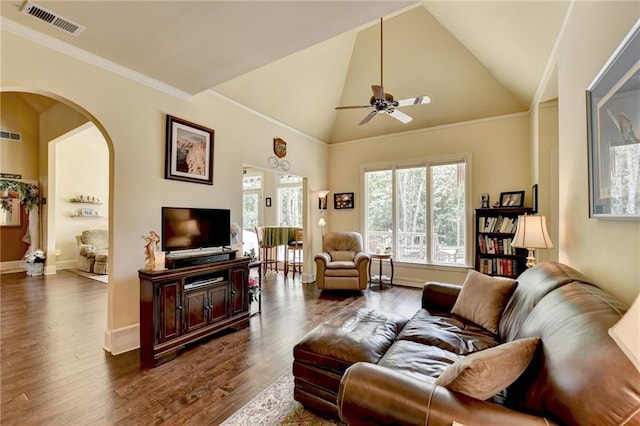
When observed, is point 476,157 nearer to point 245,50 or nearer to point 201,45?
point 245,50

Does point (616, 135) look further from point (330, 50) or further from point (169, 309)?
point (330, 50)

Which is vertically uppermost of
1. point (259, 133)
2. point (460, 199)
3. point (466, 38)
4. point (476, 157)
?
point (466, 38)

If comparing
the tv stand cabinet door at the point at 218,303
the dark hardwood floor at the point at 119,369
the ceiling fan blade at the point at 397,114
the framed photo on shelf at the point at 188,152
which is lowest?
the dark hardwood floor at the point at 119,369

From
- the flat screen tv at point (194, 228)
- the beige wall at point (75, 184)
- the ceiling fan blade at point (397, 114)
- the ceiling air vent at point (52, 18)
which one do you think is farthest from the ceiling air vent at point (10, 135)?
the ceiling fan blade at point (397, 114)

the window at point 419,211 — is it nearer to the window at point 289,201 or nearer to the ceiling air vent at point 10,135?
the window at point 289,201

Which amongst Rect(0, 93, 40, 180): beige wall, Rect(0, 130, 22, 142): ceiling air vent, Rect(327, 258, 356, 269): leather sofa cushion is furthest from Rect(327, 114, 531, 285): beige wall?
Rect(0, 130, 22, 142): ceiling air vent

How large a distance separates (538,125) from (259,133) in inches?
157

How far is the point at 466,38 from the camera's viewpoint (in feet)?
12.4

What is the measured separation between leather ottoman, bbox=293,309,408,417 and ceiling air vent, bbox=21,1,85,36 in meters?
2.97

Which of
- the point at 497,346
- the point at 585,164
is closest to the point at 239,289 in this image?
the point at 497,346

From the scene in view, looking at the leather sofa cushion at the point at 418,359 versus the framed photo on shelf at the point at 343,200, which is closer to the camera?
the leather sofa cushion at the point at 418,359

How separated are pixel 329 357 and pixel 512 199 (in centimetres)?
428

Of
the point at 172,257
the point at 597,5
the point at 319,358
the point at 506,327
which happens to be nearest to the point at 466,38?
the point at 597,5

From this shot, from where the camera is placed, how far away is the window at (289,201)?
775 centimetres
